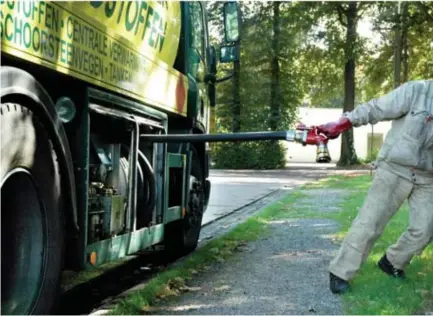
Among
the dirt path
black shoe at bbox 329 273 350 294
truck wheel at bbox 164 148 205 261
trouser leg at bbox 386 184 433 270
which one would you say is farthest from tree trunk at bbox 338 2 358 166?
black shoe at bbox 329 273 350 294

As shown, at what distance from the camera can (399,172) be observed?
5.14 metres

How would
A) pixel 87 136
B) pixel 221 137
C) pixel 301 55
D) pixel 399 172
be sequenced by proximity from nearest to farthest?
pixel 87 136, pixel 399 172, pixel 221 137, pixel 301 55

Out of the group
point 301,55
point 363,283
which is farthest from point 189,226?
point 301,55

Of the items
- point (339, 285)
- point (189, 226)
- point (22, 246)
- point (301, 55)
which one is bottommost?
point (339, 285)

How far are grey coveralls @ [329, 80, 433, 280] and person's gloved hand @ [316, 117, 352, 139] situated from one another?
0.06m

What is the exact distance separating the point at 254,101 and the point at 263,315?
3011 cm

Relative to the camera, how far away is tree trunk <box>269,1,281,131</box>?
109 ft

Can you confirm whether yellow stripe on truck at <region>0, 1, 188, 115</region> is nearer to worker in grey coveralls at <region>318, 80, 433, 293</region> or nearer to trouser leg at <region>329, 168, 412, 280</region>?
worker in grey coveralls at <region>318, 80, 433, 293</region>

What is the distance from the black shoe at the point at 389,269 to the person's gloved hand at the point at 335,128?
1.31 m

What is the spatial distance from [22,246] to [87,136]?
82cm

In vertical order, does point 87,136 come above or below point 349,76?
below

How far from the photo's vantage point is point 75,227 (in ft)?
13.0

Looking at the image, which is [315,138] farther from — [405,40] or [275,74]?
[275,74]

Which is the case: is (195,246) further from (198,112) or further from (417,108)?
(417,108)
